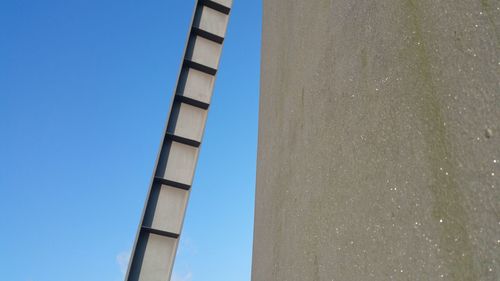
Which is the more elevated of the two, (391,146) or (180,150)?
(180,150)

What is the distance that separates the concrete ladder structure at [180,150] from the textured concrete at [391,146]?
2792mm

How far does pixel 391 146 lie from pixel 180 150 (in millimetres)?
4045

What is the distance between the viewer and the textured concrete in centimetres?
95

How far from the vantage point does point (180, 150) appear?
509cm

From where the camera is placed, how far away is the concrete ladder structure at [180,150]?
→ 4598 mm

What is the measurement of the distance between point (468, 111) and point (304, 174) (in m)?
0.87

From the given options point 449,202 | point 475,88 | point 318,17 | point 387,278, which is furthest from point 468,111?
point 318,17

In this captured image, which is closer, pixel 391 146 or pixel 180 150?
pixel 391 146

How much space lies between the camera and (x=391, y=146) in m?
1.24

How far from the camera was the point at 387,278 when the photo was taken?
1.17 metres

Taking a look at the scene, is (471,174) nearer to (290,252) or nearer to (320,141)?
(320,141)

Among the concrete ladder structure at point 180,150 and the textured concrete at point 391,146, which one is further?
the concrete ladder structure at point 180,150

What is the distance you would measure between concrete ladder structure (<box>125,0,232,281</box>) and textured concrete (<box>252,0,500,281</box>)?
110 inches

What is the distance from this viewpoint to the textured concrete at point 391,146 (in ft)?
3.13
